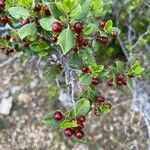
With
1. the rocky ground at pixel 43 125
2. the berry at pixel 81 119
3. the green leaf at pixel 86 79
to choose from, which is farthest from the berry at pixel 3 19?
the rocky ground at pixel 43 125

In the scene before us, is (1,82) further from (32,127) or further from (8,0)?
(8,0)

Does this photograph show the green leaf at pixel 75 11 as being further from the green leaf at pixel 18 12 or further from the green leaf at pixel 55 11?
the green leaf at pixel 18 12

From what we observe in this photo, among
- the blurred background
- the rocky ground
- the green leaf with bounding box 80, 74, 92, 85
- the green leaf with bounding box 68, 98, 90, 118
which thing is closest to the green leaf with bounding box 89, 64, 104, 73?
the green leaf with bounding box 80, 74, 92, 85

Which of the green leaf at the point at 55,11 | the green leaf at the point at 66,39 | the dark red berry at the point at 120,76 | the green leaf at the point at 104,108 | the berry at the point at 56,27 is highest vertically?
the green leaf at the point at 55,11

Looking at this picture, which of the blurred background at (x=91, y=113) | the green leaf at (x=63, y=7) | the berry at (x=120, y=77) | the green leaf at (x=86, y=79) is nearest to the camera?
the green leaf at (x=63, y=7)

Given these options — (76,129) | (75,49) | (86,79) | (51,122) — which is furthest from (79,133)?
(75,49)

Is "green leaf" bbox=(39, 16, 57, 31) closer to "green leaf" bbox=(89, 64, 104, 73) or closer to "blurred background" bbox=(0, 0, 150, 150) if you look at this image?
"green leaf" bbox=(89, 64, 104, 73)
